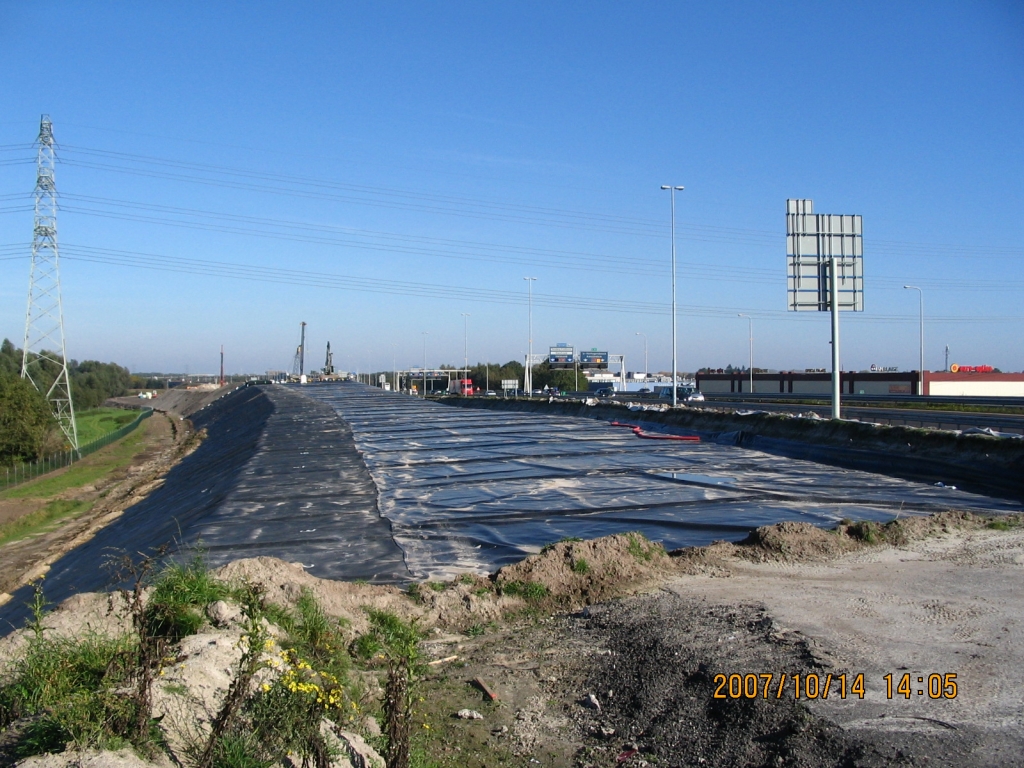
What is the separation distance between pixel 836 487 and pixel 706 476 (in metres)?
3.12

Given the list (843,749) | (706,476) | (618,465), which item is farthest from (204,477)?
(843,749)

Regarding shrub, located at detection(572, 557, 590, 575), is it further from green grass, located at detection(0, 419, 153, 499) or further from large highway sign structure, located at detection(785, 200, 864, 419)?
green grass, located at detection(0, 419, 153, 499)

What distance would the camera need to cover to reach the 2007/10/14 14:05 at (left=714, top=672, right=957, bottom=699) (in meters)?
5.88

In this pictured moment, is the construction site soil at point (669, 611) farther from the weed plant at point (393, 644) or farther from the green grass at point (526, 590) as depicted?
the weed plant at point (393, 644)

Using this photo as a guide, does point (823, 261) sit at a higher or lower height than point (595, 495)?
higher

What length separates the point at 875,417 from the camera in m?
37.6

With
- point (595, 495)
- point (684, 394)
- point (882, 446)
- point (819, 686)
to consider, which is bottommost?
point (595, 495)

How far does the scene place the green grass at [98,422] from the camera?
67319mm

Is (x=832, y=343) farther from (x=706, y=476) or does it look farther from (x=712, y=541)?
(x=712, y=541)

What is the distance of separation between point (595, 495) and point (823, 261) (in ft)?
49.4

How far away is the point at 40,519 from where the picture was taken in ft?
90.7

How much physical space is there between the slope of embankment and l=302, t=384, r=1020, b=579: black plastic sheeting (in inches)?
53.8

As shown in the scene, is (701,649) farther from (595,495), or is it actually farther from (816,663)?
(595,495)

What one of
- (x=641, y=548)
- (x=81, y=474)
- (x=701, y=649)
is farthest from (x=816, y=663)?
(x=81, y=474)
